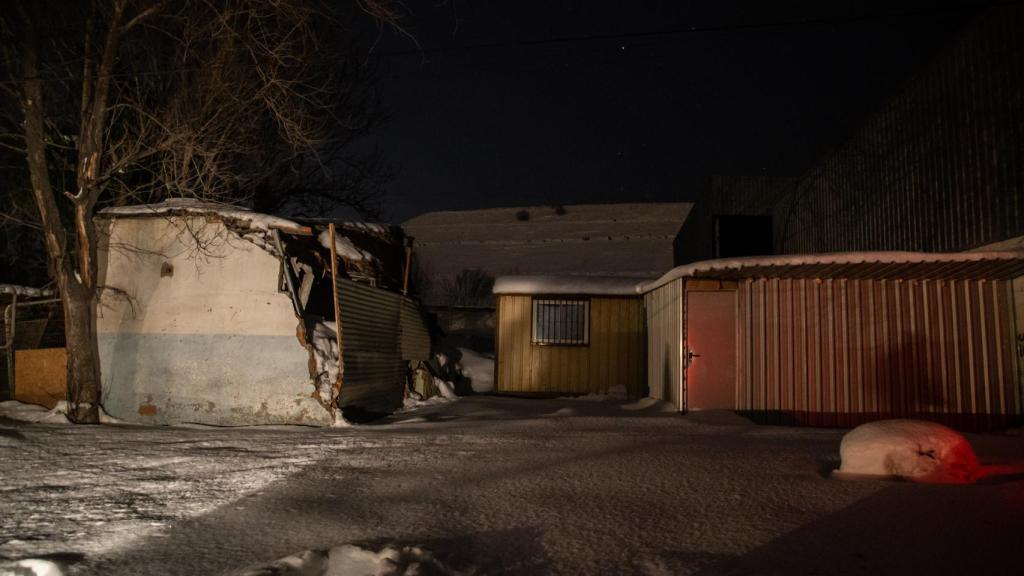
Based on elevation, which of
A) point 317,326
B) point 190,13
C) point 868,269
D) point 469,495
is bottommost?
point 469,495

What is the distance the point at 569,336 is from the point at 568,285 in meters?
1.12

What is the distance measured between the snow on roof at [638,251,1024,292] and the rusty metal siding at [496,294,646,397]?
376 centimetres

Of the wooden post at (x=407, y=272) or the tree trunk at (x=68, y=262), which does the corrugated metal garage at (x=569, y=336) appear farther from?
the tree trunk at (x=68, y=262)

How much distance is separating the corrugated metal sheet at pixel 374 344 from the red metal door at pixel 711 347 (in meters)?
4.94

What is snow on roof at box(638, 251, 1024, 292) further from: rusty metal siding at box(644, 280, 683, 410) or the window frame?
the window frame

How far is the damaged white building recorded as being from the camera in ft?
29.7

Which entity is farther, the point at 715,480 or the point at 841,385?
the point at 841,385

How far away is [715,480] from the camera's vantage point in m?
4.92

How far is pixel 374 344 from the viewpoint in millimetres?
10305

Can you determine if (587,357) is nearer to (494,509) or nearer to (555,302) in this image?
(555,302)

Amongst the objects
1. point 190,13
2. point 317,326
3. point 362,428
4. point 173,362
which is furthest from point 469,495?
point 190,13

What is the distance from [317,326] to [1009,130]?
10.7 metres

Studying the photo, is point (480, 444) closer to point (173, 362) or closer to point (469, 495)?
point (469, 495)

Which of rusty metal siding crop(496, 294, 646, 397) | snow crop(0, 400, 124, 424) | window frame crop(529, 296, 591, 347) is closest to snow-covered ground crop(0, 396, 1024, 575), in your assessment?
snow crop(0, 400, 124, 424)
